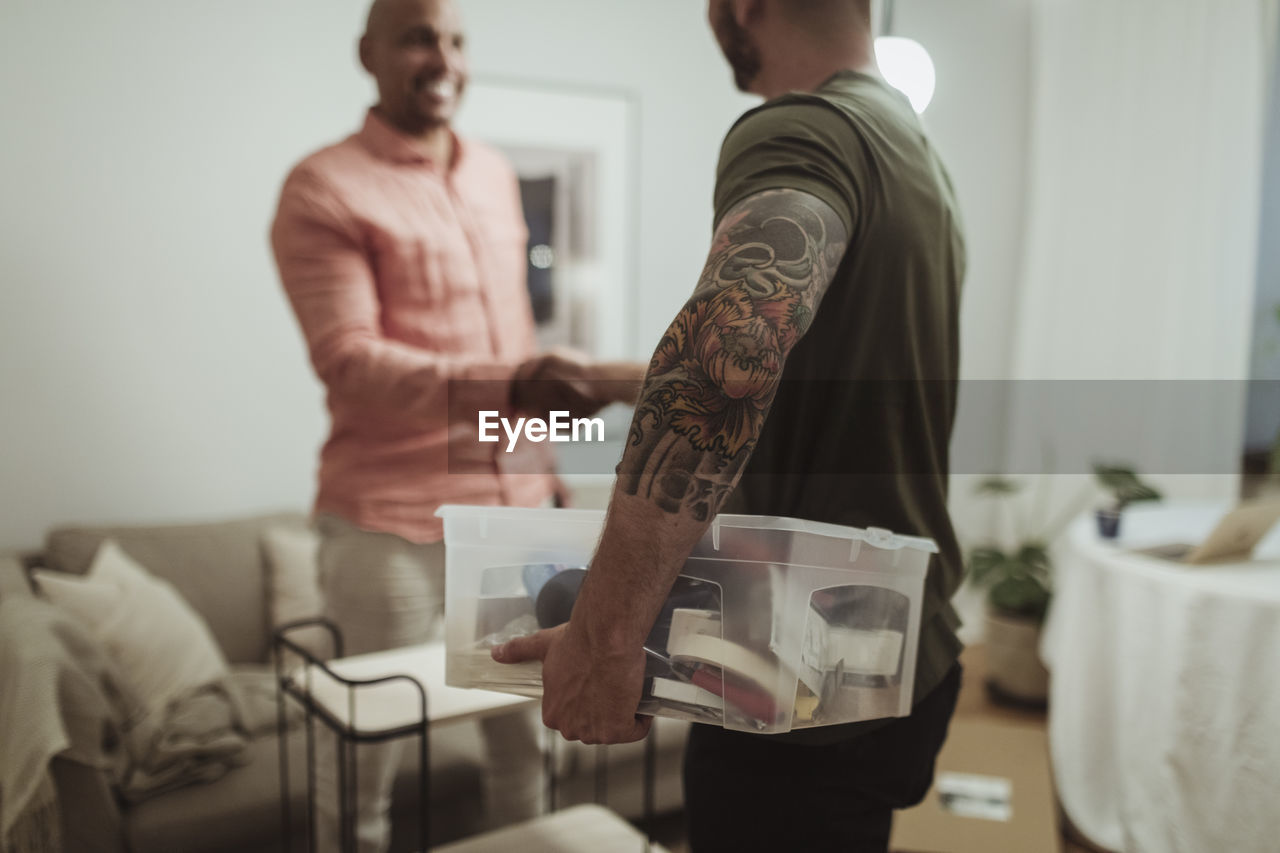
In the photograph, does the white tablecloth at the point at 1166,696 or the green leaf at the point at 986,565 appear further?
the green leaf at the point at 986,565

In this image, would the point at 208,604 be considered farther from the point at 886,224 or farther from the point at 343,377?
the point at 886,224

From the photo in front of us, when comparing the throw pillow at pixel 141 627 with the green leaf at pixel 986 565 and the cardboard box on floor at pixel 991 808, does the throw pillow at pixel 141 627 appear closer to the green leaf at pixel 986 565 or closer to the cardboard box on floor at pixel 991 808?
the cardboard box on floor at pixel 991 808

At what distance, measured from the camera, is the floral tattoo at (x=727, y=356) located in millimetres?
605

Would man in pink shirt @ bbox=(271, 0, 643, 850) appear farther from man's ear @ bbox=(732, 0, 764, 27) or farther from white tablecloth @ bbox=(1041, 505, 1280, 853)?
white tablecloth @ bbox=(1041, 505, 1280, 853)

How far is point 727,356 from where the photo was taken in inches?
23.7

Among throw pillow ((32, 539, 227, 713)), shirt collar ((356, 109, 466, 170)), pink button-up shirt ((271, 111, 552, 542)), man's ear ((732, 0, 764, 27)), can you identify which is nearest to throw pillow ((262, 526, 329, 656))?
throw pillow ((32, 539, 227, 713))

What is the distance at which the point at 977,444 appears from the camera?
3.57 metres

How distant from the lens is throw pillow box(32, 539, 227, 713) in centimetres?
187

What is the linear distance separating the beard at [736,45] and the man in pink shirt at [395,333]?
549 millimetres

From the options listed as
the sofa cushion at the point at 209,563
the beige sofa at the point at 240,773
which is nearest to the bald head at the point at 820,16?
the beige sofa at the point at 240,773

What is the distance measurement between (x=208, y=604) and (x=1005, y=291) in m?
3.06

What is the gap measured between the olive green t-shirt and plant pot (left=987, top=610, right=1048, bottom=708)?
2.42 m

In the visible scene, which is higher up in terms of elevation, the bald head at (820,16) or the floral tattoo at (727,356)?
the bald head at (820,16)

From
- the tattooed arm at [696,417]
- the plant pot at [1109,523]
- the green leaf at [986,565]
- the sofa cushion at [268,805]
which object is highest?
the tattooed arm at [696,417]
